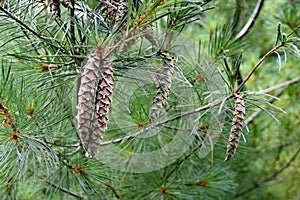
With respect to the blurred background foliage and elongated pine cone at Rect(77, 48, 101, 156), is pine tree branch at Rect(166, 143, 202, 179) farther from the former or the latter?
elongated pine cone at Rect(77, 48, 101, 156)

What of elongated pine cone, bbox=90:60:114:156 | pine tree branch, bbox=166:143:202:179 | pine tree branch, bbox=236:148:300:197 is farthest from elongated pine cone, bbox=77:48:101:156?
pine tree branch, bbox=236:148:300:197

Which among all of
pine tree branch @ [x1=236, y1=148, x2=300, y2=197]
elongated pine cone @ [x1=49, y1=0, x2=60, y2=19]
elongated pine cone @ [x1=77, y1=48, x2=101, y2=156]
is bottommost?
pine tree branch @ [x1=236, y1=148, x2=300, y2=197]

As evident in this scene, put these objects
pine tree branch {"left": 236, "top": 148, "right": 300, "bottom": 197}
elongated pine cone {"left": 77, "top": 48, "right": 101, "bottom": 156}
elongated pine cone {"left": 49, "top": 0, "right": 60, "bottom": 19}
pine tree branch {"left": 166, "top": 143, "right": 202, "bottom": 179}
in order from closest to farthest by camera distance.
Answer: elongated pine cone {"left": 77, "top": 48, "right": 101, "bottom": 156}, elongated pine cone {"left": 49, "top": 0, "right": 60, "bottom": 19}, pine tree branch {"left": 166, "top": 143, "right": 202, "bottom": 179}, pine tree branch {"left": 236, "top": 148, "right": 300, "bottom": 197}

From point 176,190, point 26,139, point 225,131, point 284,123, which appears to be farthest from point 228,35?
point 284,123

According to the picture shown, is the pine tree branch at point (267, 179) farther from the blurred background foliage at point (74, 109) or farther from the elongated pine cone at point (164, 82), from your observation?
the elongated pine cone at point (164, 82)

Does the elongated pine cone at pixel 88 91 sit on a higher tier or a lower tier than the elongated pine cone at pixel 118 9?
lower

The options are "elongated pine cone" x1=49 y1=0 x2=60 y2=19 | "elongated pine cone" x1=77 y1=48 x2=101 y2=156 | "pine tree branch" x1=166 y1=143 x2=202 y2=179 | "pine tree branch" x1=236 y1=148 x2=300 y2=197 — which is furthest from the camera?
"pine tree branch" x1=236 y1=148 x2=300 y2=197

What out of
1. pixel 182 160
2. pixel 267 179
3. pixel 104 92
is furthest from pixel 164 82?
pixel 267 179

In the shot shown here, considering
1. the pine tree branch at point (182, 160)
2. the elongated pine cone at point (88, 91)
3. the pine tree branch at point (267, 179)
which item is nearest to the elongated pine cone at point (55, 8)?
the elongated pine cone at point (88, 91)
